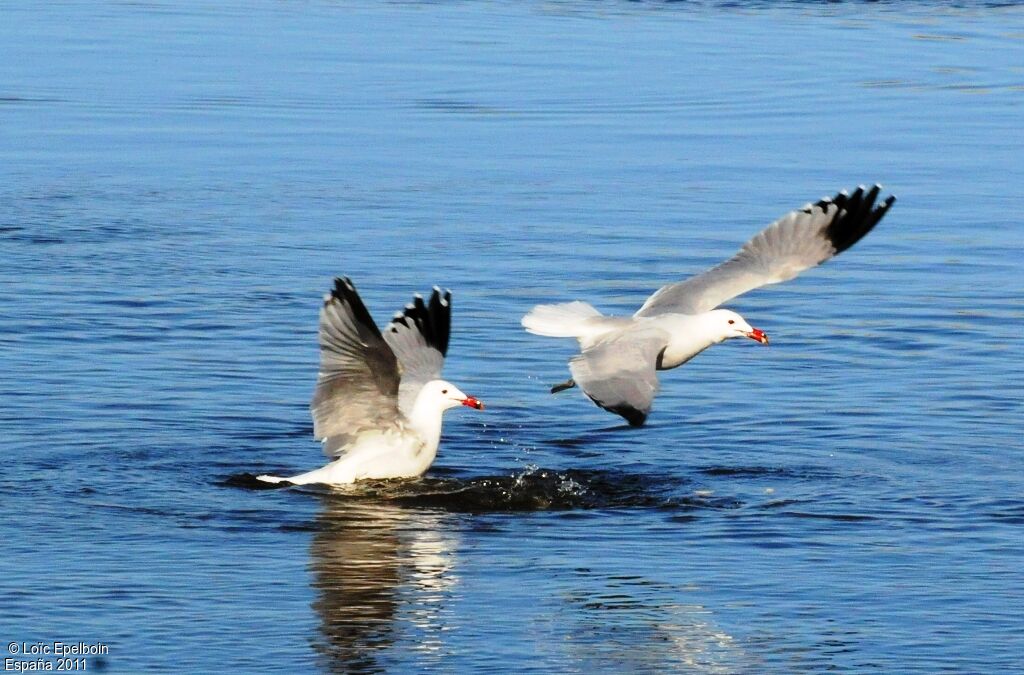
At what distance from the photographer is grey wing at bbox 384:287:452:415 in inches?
436

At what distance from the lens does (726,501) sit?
34.7 ft

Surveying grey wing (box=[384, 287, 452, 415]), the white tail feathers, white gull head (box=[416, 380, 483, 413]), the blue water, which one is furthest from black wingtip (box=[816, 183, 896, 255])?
white gull head (box=[416, 380, 483, 413])

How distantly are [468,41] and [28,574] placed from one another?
64.9 feet

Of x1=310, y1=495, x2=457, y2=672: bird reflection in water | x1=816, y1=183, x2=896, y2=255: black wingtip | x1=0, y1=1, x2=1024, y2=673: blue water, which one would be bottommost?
x1=310, y1=495, x2=457, y2=672: bird reflection in water

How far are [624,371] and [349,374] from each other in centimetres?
133

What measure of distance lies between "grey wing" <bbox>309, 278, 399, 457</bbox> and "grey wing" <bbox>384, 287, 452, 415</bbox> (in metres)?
0.31

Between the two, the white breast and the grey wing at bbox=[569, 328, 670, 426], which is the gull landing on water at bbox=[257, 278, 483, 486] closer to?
the grey wing at bbox=[569, 328, 670, 426]

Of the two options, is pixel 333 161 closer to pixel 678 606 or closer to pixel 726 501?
pixel 726 501

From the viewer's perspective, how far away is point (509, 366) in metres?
13.4

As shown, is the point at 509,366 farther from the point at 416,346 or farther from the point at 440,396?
the point at 440,396

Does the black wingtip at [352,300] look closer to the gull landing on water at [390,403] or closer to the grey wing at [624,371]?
the gull landing on water at [390,403]

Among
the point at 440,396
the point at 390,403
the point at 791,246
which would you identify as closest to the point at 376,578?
the point at 390,403

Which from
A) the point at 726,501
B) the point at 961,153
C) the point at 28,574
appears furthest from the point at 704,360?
the point at 961,153

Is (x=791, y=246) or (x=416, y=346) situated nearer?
(x=416, y=346)
